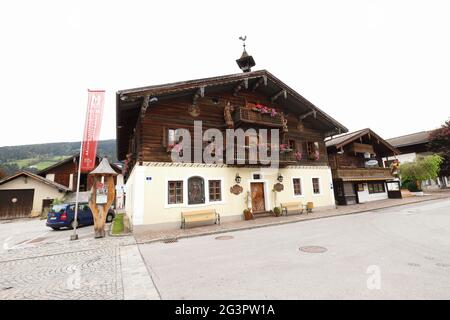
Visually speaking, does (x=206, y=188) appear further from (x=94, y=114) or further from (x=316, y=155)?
(x=316, y=155)

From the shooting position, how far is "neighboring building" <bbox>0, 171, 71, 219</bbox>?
26.2 meters

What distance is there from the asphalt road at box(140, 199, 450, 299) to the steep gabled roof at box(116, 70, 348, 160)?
772cm

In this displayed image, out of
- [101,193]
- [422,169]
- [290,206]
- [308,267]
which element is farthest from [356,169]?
[101,193]

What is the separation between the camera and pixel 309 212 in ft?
55.8

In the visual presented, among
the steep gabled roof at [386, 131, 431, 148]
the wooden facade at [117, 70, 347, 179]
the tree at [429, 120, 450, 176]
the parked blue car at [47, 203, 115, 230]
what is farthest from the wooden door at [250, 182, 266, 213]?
the steep gabled roof at [386, 131, 431, 148]

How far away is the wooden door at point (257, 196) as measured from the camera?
15586 mm

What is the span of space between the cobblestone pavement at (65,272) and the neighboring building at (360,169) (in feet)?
64.5

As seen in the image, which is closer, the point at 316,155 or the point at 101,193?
the point at 101,193

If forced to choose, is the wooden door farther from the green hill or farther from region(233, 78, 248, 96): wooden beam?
the green hill

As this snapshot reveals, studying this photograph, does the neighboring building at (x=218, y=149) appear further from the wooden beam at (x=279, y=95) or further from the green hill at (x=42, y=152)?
the green hill at (x=42, y=152)

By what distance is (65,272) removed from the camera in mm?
5961

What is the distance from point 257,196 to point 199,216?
484 cm
